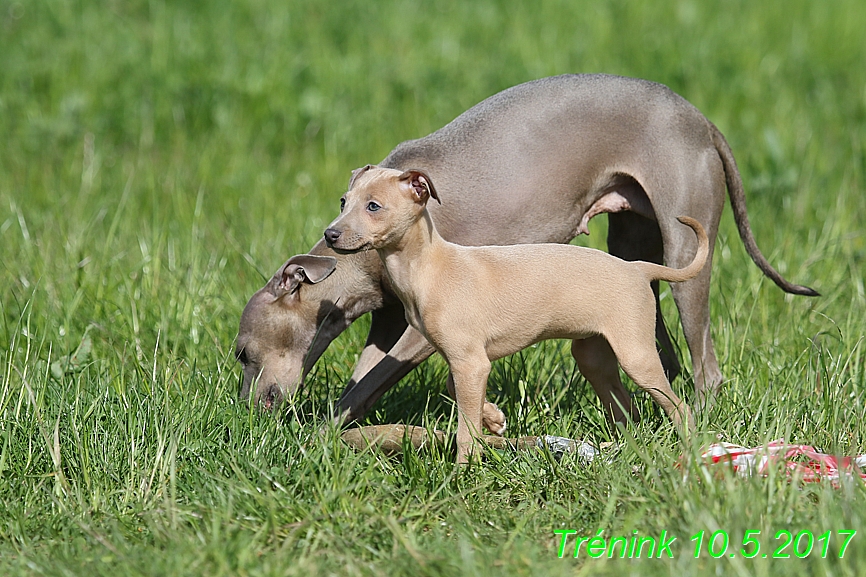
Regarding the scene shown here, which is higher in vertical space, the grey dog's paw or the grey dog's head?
the grey dog's head

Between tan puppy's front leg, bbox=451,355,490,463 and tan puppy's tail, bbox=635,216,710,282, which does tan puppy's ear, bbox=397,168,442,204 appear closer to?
tan puppy's front leg, bbox=451,355,490,463

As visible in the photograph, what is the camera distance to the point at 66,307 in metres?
4.82

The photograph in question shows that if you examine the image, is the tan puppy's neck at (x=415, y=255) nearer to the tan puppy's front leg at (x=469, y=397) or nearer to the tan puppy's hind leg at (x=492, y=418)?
the tan puppy's front leg at (x=469, y=397)

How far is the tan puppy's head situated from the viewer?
3170 millimetres

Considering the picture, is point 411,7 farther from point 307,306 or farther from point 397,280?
point 397,280

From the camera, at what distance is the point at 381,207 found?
3207 mm

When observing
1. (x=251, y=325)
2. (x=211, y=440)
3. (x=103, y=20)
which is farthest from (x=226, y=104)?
(x=211, y=440)

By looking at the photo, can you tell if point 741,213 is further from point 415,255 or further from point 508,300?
point 415,255

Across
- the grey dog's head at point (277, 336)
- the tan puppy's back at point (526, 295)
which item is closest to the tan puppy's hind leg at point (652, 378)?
the tan puppy's back at point (526, 295)

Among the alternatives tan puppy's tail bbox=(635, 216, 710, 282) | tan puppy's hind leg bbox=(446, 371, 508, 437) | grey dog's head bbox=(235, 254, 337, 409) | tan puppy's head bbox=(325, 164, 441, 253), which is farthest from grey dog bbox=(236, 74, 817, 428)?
tan puppy's head bbox=(325, 164, 441, 253)

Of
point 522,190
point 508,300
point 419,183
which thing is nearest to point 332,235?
point 419,183

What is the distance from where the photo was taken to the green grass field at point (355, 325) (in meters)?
2.96

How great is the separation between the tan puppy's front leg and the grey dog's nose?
601 mm

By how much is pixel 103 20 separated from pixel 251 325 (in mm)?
6120
